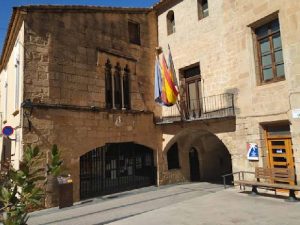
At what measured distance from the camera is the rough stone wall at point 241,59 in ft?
26.2

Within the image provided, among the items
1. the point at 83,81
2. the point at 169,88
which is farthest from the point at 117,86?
the point at 169,88

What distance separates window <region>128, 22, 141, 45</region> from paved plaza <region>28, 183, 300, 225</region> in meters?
6.49

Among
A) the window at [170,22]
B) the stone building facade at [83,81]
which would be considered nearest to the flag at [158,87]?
the stone building facade at [83,81]

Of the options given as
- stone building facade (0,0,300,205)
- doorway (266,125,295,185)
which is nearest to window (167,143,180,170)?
stone building facade (0,0,300,205)

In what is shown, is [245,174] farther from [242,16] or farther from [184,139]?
[242,16]

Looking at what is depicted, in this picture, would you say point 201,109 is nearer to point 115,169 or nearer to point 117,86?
point 117,86

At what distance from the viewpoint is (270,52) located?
8781 mm

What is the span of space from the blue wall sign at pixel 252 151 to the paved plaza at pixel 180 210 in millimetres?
1137

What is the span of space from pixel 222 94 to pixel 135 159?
178 inches

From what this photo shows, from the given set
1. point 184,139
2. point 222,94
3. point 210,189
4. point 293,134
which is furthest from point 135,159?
point 293,134

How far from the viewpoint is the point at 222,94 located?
9781 millimetres

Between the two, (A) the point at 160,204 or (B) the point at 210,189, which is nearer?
(A) the point at 160,204

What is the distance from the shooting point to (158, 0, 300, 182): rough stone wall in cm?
798

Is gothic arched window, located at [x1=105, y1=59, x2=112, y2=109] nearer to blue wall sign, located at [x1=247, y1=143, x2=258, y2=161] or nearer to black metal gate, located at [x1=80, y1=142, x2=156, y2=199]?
black metal gate, located at [x1=80, y1=142, x2=156, y2=199]
